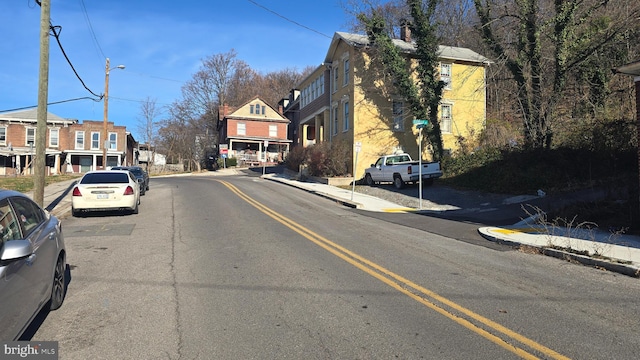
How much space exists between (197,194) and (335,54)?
16.8m

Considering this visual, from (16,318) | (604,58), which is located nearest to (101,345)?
(16,318)

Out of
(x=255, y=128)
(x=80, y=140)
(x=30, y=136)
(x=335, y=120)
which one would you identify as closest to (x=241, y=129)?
(x=255, y=128)

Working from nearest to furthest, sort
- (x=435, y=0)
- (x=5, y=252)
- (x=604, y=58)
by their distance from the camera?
1. (x=5, y=252)
2. (x=604, y=58)
3. (x=435, y=0)

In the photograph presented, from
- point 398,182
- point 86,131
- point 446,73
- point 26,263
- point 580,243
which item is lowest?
point 580,243

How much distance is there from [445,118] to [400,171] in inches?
391

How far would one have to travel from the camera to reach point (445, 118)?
1208 inches

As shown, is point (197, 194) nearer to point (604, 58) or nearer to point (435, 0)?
point (435, 0)

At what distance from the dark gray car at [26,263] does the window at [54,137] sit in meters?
49.6

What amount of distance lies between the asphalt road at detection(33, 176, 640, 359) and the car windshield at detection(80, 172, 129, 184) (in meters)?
4.09

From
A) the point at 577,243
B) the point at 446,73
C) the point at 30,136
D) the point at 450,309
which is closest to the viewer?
the point at 450,309

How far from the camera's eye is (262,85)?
251 feet

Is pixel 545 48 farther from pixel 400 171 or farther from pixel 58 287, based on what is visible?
pixel 58 287

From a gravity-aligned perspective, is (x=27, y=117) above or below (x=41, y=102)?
above

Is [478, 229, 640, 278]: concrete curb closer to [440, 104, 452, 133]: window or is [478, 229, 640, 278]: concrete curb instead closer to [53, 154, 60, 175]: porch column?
[440, 104, 452, 133]: window
